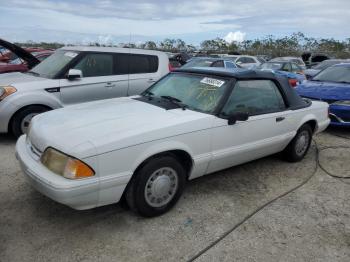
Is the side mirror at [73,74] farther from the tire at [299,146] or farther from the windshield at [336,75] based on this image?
the windshield at [336,75]

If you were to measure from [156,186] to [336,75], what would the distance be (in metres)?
6.47

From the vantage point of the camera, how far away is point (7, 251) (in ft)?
9.77

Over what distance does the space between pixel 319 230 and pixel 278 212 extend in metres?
0.47

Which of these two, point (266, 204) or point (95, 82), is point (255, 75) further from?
point (95, 82)

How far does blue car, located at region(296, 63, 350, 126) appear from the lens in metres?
6.94

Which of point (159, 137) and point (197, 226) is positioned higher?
point (159, 137)

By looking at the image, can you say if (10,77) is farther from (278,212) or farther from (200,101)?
(278,212)

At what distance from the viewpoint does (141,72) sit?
7.18m

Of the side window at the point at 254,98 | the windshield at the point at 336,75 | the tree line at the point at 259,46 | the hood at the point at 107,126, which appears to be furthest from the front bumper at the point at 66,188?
the tree line at the point at 259,46

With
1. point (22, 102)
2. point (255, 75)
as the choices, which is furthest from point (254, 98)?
point (22, 102)

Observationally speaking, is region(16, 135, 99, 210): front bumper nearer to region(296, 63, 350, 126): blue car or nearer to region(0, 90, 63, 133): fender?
region(0, 90, 63, 133): fender

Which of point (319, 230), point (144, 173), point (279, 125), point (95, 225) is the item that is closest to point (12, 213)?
point (95, 225)

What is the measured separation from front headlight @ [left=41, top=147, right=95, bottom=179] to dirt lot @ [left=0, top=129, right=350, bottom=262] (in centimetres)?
63

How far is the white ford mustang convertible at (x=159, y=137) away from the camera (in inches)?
121
